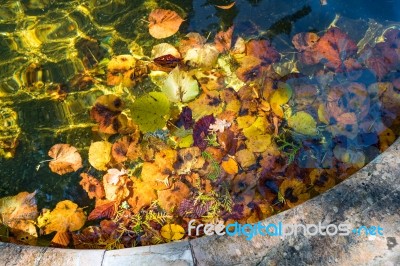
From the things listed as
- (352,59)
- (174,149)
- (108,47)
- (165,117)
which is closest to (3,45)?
(108,47)

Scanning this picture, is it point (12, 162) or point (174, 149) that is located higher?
point (174, 149)

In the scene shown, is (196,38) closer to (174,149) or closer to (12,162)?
(174,149)

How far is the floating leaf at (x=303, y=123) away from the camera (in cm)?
237

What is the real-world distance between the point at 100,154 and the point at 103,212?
0.39 meters

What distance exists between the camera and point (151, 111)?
250cm

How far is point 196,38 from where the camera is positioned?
9.03 ft

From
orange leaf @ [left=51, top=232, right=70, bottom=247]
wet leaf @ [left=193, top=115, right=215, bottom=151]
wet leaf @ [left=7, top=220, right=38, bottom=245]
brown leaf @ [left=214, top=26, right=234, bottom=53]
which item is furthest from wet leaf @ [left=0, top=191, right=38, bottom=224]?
brown leaf @ [left=214, top=26, right=234, bottom=53]

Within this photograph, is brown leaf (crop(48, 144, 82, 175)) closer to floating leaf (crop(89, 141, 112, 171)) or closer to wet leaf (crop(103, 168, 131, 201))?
floating leaf (crop(89, 141, 112, 171))

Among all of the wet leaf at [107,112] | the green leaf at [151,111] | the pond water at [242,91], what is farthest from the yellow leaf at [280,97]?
the wet leaf at [107,112]

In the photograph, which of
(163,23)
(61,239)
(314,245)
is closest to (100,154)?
(61,239)

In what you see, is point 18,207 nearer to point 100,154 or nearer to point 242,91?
point 100,154

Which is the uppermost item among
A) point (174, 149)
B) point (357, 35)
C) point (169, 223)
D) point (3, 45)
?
point (357, 35)

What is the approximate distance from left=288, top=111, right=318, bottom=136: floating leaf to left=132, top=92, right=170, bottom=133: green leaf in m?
0.82

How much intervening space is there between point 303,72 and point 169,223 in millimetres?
1367
